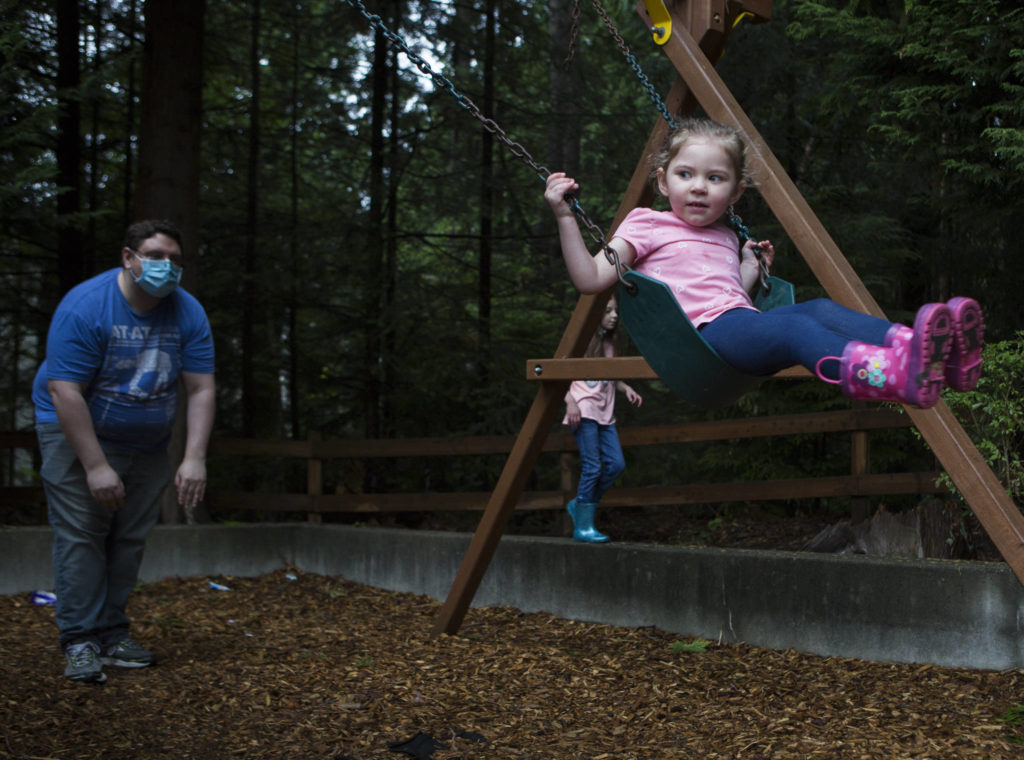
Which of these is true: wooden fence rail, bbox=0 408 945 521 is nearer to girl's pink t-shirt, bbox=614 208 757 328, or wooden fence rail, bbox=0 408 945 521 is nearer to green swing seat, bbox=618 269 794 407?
girl's pink t-shirt, bbox=614 208 757 328

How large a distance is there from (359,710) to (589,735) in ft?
2.87

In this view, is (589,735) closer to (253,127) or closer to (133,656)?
(133,656)

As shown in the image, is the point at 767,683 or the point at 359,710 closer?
the point at 359,710

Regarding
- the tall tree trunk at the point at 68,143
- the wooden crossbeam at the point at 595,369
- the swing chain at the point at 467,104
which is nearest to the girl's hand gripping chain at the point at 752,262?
the wooden crossbeam at the point at 595,369

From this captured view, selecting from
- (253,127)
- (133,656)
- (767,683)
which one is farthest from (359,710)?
(253,127)

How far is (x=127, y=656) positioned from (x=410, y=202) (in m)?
5.83

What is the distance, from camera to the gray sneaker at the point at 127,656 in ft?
14.3

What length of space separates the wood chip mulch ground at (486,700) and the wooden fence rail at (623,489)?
2.04 m

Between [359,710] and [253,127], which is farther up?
[253,127]

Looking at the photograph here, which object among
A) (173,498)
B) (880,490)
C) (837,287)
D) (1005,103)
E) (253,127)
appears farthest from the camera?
(253,127)

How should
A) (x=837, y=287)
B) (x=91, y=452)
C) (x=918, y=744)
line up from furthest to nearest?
(x=91, y=452) → (x=837, y=287) → (x=918, y=744)

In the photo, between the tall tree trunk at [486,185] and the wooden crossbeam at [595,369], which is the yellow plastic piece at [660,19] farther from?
the tall tree trunk at [486,185]

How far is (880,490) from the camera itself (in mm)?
6371

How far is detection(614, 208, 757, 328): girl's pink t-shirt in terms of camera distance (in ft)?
10.1
